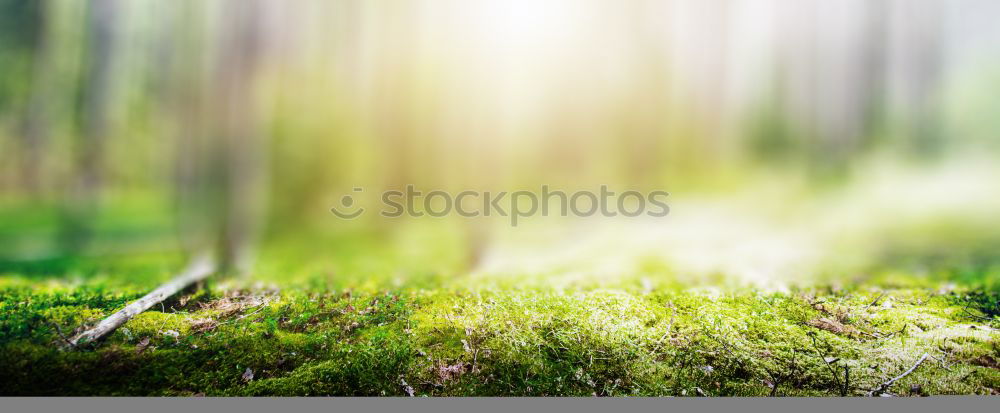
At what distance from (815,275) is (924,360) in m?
0.62

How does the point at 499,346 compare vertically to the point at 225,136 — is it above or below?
below

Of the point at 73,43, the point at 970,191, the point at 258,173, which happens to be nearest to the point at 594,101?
the point at 258,173

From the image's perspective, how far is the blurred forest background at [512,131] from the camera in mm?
2805

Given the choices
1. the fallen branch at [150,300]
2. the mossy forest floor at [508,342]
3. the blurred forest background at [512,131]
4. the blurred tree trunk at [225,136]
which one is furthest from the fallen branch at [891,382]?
the fallen branch at [150,300]

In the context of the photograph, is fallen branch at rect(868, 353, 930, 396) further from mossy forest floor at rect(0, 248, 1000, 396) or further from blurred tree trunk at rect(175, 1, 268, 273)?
blurred tree trunk at rect(175, 1, 268, 273)

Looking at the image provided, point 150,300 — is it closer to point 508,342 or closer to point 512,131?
point 508,342

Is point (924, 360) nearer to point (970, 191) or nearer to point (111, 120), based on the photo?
point (970, 191)

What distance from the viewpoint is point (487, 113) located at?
114 inches

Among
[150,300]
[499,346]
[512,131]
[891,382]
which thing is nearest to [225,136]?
[150,300]

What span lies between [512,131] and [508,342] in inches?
48.7

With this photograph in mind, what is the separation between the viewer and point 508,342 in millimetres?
2455

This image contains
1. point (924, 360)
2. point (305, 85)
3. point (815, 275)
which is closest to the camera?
point (924, 360)

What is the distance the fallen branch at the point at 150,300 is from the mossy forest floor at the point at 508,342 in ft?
0.18

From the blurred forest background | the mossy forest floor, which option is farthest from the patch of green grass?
the blurred forest background
